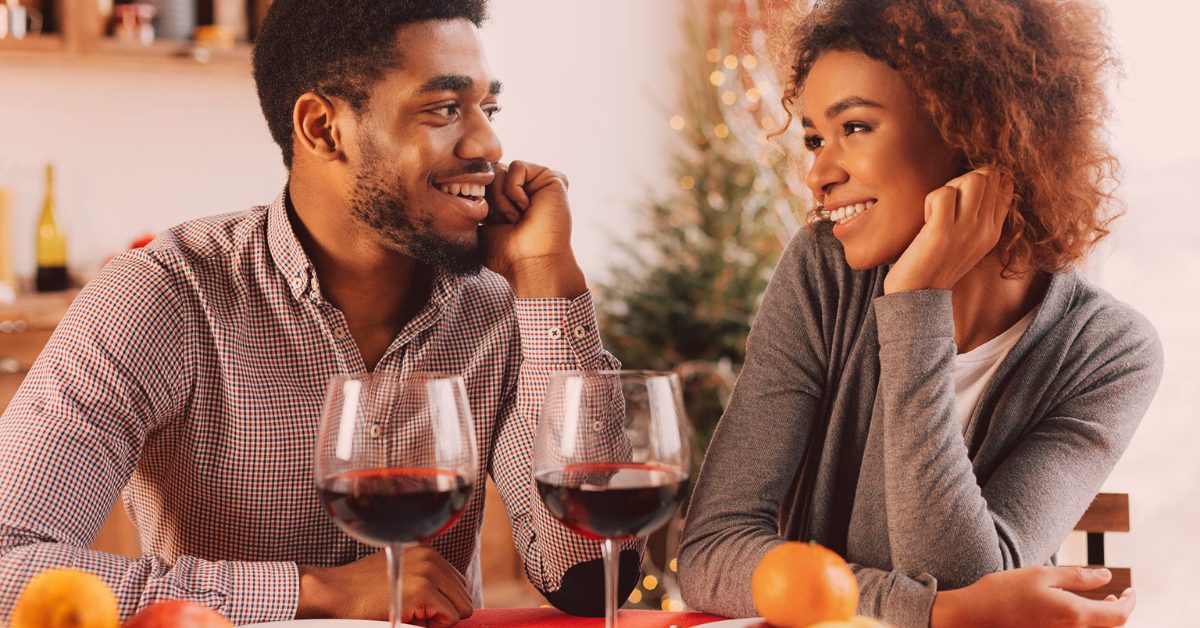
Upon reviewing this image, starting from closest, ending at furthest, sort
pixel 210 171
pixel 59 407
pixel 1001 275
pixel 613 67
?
pixel 59 407, pixel 1001 275, pixel 210 171, pixel 613 67

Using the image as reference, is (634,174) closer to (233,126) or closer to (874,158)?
(233,126)

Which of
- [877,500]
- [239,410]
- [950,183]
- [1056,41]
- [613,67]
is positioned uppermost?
→ [613,67]

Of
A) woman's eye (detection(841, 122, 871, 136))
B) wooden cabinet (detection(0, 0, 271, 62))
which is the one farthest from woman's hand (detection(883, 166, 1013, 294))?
wooden cabinet (detection(0, 0, 271, 62))

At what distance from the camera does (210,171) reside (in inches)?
153

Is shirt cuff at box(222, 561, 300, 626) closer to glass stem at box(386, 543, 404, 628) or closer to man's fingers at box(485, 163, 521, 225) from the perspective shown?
glass stem at box(386, 543, 404, 628)

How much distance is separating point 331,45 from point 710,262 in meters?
2.25

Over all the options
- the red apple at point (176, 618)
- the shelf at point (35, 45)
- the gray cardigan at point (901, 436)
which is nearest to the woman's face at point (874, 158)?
the gray cardigan at point (901, 436)

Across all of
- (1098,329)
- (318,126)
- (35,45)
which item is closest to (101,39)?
(35,45)

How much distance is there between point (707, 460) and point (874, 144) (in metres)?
0.45

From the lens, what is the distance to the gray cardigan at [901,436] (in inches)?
49.2

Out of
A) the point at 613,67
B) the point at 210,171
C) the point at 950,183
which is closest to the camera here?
the point at 950,183

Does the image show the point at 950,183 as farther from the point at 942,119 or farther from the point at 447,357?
the point at 447,357

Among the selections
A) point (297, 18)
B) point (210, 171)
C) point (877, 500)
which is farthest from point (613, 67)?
point (877, 500)

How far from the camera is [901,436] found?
129 centimetres
